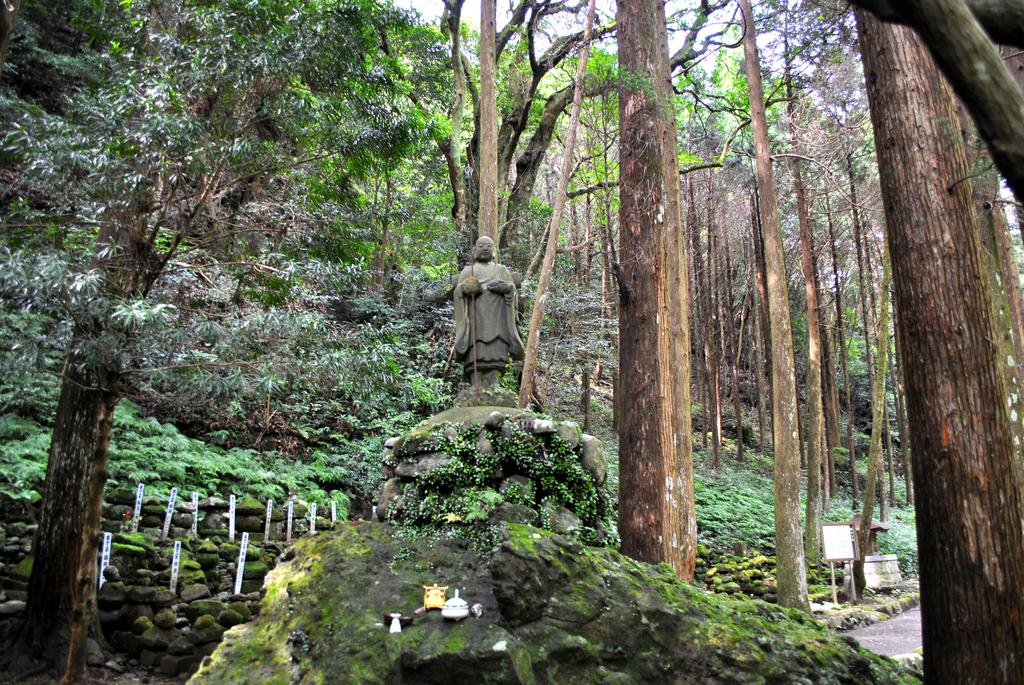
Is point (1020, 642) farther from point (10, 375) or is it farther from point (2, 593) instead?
point (2, 593)

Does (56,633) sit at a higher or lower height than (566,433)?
lower

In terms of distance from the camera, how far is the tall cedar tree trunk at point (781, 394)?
1035 centimetres

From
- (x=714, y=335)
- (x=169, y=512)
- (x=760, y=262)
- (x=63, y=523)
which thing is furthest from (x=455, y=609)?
(x=714, y=335)

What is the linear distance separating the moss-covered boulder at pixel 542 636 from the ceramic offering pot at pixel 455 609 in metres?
0.06

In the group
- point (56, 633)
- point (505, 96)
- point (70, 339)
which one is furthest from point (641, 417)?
point (505, 96)

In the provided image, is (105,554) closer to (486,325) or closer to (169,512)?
(169,512)

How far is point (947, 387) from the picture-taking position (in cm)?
398

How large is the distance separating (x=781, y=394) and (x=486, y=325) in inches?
251

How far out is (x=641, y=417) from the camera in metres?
7.05

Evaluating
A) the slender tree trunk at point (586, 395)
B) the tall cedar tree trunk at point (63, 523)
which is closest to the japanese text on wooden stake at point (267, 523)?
the tall cedar tree trunk at point (63, 523)

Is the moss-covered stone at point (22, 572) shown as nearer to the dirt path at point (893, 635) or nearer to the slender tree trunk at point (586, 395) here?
the dirt path at point (893, 635)

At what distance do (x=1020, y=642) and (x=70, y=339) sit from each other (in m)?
7.85

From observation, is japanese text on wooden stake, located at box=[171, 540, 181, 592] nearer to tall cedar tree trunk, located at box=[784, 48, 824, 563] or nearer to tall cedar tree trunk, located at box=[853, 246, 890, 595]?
tall cedar tree trunk, located at box=[784, 48, 824, 563]

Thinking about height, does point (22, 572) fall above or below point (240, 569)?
above
